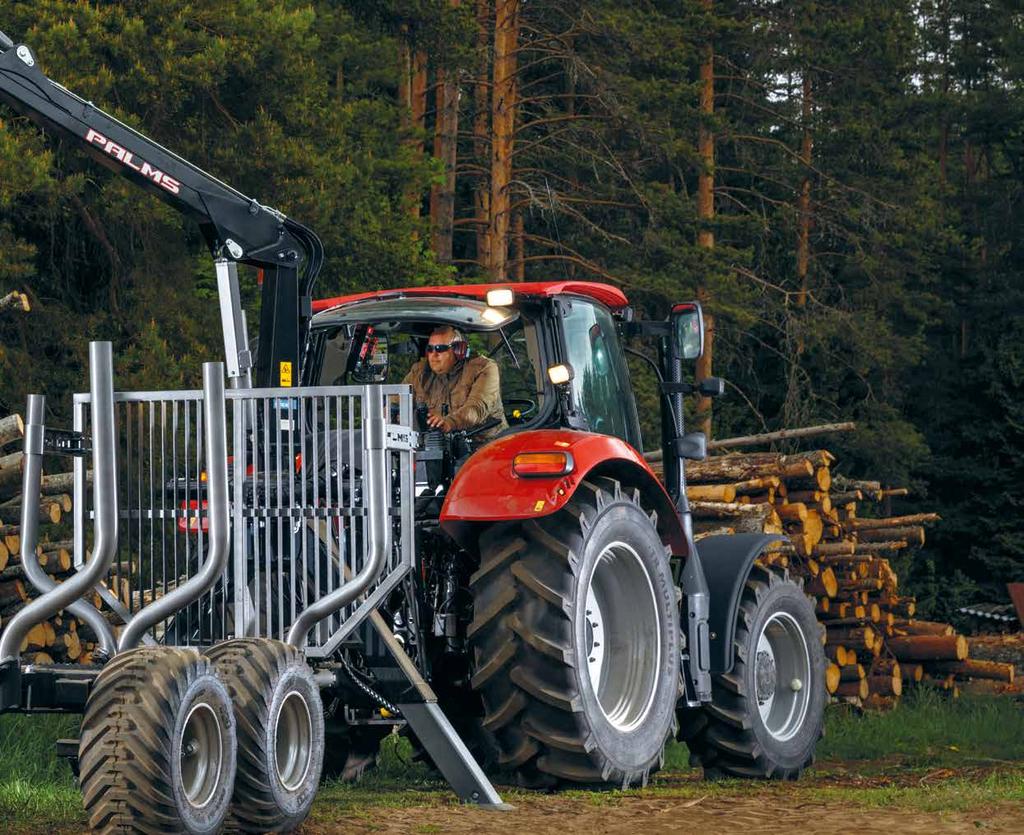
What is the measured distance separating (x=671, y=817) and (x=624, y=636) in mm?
1605

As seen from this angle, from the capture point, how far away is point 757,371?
3741cm

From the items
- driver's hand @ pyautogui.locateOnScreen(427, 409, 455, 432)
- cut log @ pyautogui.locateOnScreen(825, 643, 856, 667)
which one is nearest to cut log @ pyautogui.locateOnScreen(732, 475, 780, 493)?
cut log @ pyautogui.locateOnScreen(825, 643, 856, 667)

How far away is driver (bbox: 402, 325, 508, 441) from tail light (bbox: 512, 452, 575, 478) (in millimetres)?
796

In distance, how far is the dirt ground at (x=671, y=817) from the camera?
6590mm

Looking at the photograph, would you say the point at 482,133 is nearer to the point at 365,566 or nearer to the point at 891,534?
the point at 891,534

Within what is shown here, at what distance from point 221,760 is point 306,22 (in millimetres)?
15231

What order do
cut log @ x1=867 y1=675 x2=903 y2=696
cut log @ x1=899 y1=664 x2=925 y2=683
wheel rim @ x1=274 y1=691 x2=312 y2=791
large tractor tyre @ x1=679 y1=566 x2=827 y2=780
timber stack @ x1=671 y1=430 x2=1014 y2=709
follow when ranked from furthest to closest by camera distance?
cut log @ x1=899 y1=664 x2=925 y2=683 < cut log @ x1=867 y1=675 x2=903 y2=696 < timber stack @ x1=671 y1=430 x2=1014 y2=709 < large tractor tyre @ x1=679 y1=566 x2=827 y2=780 < wheel rim @ x1=274 y1=691 x2=312 y2=791

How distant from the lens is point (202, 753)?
6.08 meters

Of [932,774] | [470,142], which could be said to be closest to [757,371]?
[470,142]

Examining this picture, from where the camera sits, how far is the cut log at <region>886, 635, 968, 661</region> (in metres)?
16.7

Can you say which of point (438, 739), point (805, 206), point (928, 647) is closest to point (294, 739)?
point (438, 739)

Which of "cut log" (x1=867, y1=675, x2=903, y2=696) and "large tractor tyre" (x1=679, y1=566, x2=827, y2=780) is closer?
"large tractor tyre" (x1=679, y1=566, x2=827, y2=780)

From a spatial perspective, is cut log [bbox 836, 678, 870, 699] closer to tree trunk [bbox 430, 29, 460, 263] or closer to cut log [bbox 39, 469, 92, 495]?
cut log [bbox 39, 469, 92, 495]

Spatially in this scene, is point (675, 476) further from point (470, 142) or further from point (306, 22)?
point (470, 142)
